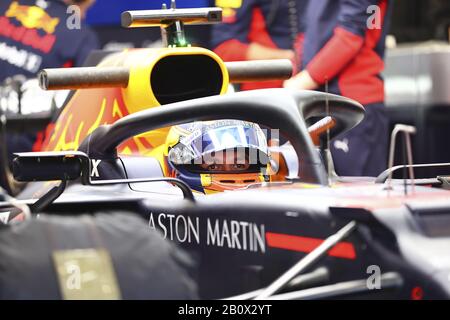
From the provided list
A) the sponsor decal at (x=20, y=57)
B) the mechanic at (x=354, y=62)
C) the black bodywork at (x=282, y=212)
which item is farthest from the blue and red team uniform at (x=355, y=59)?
the sponsor decal at (x=20, y=57)

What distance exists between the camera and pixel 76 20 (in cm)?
240

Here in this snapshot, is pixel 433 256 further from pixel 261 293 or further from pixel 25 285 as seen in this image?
pixel 25 285

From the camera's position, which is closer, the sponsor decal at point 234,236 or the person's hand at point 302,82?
the sponsor decal at point 234,236

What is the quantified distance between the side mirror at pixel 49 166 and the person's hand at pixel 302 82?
0.41 meters

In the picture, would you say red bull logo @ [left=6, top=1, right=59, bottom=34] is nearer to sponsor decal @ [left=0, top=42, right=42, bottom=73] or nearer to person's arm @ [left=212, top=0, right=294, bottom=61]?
sponsor decal @ [left=0, top=42, right=42, bottom=73]

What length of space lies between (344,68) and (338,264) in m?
0.65

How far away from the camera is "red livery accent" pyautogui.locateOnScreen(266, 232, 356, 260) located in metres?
1.76

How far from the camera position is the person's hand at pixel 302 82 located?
2182 millimetres

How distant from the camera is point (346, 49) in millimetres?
2373

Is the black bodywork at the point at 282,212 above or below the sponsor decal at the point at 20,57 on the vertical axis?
below

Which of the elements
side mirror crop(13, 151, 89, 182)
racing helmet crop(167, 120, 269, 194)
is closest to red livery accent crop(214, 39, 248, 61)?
racing helmet crop(167, 120, 269, 194)

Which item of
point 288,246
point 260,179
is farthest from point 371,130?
point 288,246

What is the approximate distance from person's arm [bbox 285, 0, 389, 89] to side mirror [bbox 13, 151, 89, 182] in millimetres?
490

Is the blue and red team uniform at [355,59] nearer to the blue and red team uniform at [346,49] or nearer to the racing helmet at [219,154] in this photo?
the blue and red team uniform at [346,49]
